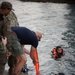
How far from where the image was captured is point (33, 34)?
7.08m

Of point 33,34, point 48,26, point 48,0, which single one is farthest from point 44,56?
point 48,0

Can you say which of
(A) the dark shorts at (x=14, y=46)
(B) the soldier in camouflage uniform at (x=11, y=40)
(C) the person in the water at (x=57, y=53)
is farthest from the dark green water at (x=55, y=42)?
(A) the dark shorts at (x=14, y=46)

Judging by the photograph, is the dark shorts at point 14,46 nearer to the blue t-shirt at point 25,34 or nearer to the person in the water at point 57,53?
the blue t-shirt at point 25,34

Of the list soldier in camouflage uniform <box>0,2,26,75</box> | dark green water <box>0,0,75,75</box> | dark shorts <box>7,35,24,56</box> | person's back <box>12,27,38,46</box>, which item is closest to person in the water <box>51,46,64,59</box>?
dark green water <box>0,0,75,75</box>

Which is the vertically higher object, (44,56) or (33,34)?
(33,34)

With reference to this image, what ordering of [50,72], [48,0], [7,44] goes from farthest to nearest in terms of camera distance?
[48,0], [50,72], [7,44]

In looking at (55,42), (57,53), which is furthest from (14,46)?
(55,42)

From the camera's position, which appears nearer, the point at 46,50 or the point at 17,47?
the point at 17,47

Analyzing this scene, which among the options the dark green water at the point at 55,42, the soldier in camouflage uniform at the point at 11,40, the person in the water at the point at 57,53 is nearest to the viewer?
the soldier in camouflage uniform at the point at 11,40

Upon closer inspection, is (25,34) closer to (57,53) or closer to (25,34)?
(25,34)

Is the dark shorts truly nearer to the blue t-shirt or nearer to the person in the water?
the blue t-shirt

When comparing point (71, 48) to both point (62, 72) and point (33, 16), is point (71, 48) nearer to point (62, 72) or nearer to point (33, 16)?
point (62, 72)

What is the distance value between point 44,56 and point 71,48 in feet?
7.59

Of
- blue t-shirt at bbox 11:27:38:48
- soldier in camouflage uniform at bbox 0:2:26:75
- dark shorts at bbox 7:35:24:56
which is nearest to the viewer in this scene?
soldier in camouflage uniform at bbox 0:2:26:75
